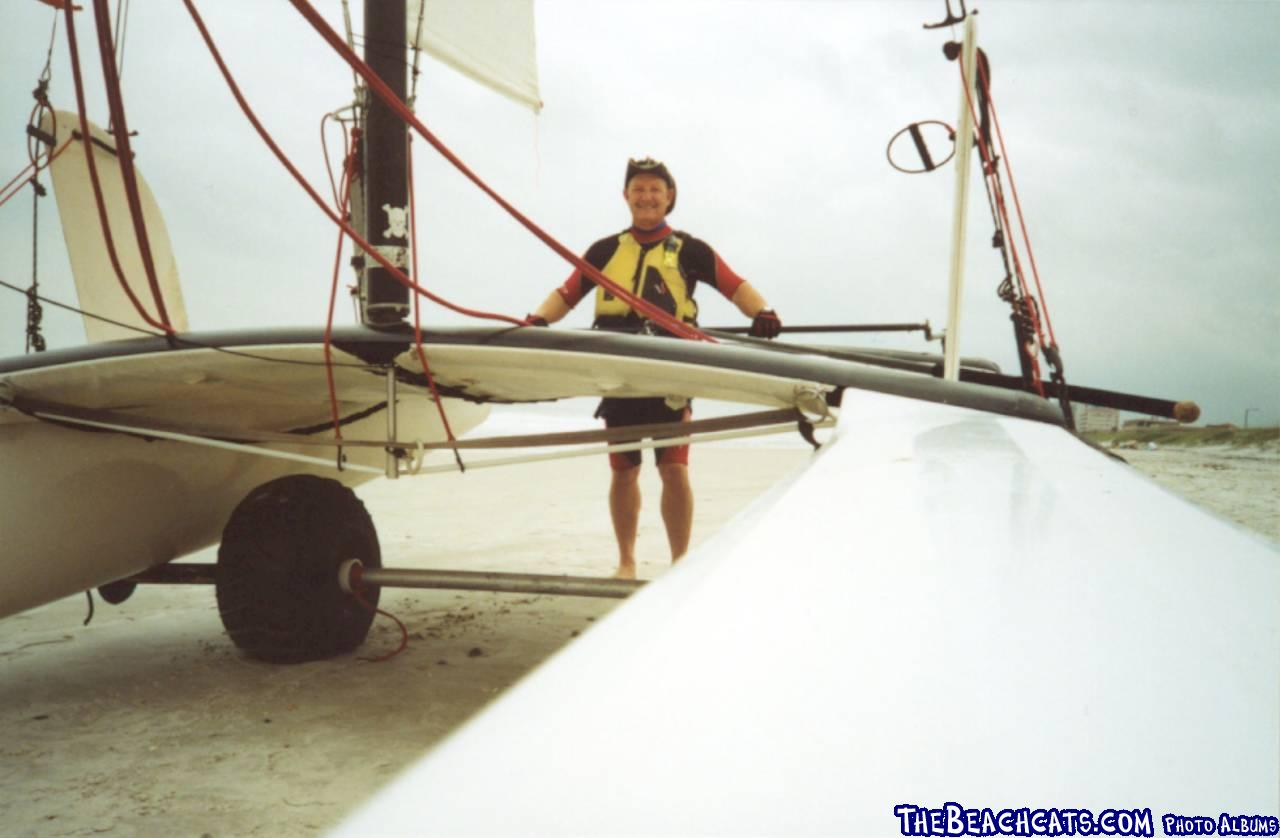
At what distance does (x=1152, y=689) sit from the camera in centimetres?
36

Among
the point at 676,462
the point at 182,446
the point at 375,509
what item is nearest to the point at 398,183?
the point at 182,446

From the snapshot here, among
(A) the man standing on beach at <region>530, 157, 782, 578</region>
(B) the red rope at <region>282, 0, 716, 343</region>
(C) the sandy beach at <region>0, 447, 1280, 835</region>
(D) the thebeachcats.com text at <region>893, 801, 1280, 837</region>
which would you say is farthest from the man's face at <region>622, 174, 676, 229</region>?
(D) the thebeachcats.com text at <region>893, 801, 1280, 837</region>

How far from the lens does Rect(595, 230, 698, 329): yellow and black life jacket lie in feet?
9.00

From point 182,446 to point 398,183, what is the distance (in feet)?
3.75

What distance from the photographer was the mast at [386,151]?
7.14 ft

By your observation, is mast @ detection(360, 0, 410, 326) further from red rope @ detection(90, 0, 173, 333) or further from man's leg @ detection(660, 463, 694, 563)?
man's leg @ detection(660, 463, 694, 563)

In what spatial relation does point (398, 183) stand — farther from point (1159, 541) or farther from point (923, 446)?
point (1159, 541)

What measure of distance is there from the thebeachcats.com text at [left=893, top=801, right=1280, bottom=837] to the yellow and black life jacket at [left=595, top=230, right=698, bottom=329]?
247 cm

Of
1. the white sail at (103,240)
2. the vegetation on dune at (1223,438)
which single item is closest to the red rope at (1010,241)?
the white sail at (103,240)

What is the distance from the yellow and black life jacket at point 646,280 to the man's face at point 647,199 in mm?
83

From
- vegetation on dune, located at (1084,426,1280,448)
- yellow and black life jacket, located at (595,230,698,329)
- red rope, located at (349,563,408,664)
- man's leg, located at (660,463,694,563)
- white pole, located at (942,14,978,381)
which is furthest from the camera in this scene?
vegetation on dune, located at (1084,426,1280,448)

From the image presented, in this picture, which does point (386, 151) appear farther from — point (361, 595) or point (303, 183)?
point (361, 595)

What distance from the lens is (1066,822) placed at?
0.97 feet

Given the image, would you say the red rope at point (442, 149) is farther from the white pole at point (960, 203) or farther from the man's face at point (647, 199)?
the man's face at point (647, 199)
